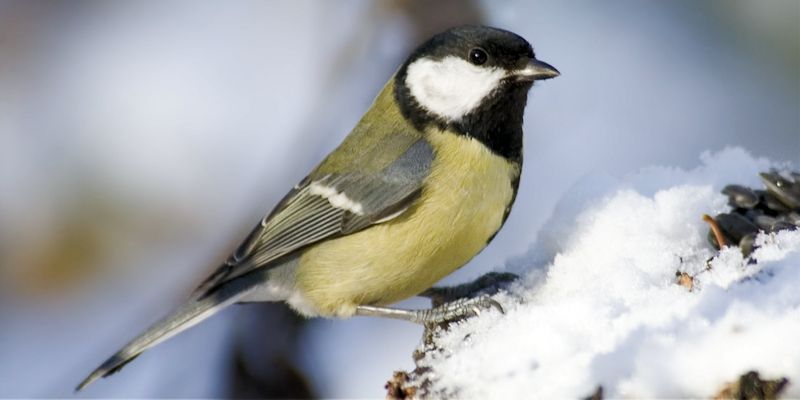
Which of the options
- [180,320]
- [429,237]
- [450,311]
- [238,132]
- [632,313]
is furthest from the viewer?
[238,132]

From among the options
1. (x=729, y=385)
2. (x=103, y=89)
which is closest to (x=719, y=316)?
(x=729, y=385)

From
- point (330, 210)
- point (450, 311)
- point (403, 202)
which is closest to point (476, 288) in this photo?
point (450, 311)

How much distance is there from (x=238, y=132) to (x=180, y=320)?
845mm

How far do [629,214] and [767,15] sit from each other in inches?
46.1

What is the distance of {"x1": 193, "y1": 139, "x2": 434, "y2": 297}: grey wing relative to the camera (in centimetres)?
155

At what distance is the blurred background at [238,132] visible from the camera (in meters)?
2.06

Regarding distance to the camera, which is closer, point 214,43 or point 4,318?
point 4,318

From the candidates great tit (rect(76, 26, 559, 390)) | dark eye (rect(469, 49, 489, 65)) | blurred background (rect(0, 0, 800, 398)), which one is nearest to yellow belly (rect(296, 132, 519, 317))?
great tit (rect(76, 26, 559, 390))

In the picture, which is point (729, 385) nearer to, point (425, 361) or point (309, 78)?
point (425, 361)

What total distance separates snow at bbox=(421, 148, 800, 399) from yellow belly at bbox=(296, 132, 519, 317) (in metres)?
0.10

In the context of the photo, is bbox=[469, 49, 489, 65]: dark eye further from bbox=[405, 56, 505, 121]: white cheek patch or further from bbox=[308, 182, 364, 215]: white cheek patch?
bbox=[308, 182, 364, 215]: white cheek patch

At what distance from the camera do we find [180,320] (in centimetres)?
159

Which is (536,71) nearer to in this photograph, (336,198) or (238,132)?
(336,198)

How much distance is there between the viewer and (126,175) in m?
2.24
